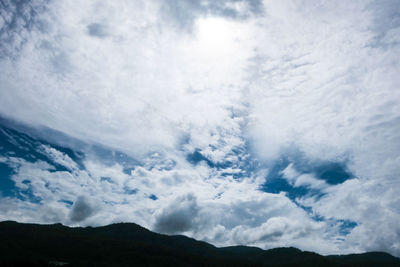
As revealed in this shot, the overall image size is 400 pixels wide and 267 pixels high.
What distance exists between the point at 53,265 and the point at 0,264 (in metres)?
34.3

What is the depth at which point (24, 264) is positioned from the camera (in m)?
181

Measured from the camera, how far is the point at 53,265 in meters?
191

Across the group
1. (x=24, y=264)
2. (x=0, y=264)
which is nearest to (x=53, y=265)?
(x=24, y=264)

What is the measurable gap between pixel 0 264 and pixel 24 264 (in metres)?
20.4

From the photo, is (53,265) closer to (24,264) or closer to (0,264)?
(24,264)

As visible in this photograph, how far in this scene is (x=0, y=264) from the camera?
186250mm

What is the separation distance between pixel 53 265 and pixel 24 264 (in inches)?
707
